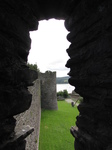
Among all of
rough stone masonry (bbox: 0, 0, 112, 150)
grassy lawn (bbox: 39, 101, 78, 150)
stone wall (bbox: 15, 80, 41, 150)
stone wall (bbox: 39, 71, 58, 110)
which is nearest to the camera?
rough stone masonry (bbox: 0, 0, 112, 150)

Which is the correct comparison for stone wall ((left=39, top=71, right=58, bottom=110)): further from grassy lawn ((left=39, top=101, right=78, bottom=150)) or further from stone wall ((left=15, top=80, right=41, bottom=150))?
stone wall ((left=15, top=80, right=41, bottom=150))

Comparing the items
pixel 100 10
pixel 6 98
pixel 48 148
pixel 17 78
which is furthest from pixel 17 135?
pixel 48 148

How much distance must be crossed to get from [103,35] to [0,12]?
1.29 meters

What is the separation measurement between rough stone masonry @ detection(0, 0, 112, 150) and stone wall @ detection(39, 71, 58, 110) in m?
14.1

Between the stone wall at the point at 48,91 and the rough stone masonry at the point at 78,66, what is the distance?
1407cm

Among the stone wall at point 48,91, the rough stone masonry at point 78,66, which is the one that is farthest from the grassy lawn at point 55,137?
the rough stone masonry at point 78,66

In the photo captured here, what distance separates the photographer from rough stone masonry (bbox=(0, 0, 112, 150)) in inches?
47.1

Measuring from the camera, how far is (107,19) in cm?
132

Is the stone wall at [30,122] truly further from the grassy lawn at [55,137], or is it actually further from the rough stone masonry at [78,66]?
the grassy lawn at [55,137]

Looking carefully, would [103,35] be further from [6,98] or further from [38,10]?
[6,98]

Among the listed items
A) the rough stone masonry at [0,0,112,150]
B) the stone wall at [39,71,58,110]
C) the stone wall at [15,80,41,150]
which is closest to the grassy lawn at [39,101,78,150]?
the stone wall at [15,80,41,150]

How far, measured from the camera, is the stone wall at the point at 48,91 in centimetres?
1531

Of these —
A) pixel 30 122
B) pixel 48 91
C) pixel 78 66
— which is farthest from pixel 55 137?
pixel 48 91

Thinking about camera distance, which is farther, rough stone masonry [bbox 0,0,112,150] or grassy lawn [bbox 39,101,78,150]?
grassy lawn [bbox 39,101,78,150]
